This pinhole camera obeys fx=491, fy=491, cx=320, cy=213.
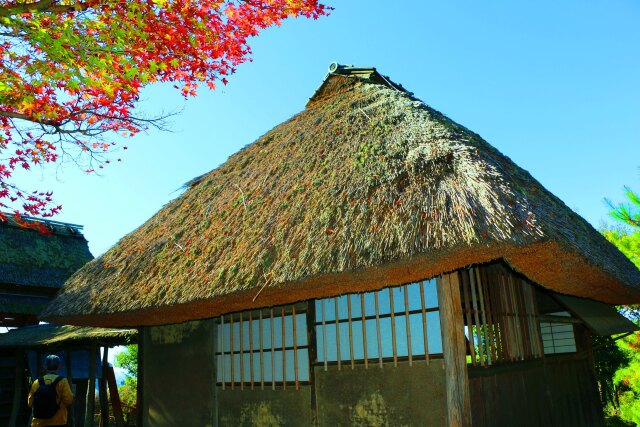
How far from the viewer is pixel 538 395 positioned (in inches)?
217

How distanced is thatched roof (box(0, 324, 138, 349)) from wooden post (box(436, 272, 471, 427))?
5848 mm

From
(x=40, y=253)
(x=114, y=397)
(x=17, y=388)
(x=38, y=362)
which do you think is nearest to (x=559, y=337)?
(x=114, y=397)

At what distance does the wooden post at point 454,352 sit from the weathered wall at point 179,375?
10.3 ft

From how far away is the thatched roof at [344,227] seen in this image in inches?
143

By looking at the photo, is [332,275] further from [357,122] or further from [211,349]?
[211,349]

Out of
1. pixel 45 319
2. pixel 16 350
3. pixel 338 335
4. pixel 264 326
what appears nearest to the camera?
pixel 338 335

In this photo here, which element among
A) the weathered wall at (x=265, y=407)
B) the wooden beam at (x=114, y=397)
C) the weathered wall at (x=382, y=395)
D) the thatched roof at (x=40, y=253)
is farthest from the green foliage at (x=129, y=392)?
the weathered wall at (x=382, y=395)

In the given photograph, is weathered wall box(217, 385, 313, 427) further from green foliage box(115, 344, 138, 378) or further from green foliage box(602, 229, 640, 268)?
green foliage box(115, 344, 138, 378)

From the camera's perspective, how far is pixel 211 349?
20.1 feet

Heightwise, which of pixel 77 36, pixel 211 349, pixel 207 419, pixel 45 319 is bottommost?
pixel 207 419

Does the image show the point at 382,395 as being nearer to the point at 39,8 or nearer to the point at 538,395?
the point at 538,395

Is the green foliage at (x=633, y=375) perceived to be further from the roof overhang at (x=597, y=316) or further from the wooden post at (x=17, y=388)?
the wooden post at (x=17, y=388)

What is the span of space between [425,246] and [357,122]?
2.62 m

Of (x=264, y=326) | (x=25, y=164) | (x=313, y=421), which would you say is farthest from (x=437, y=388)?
(x=25, y=164)
